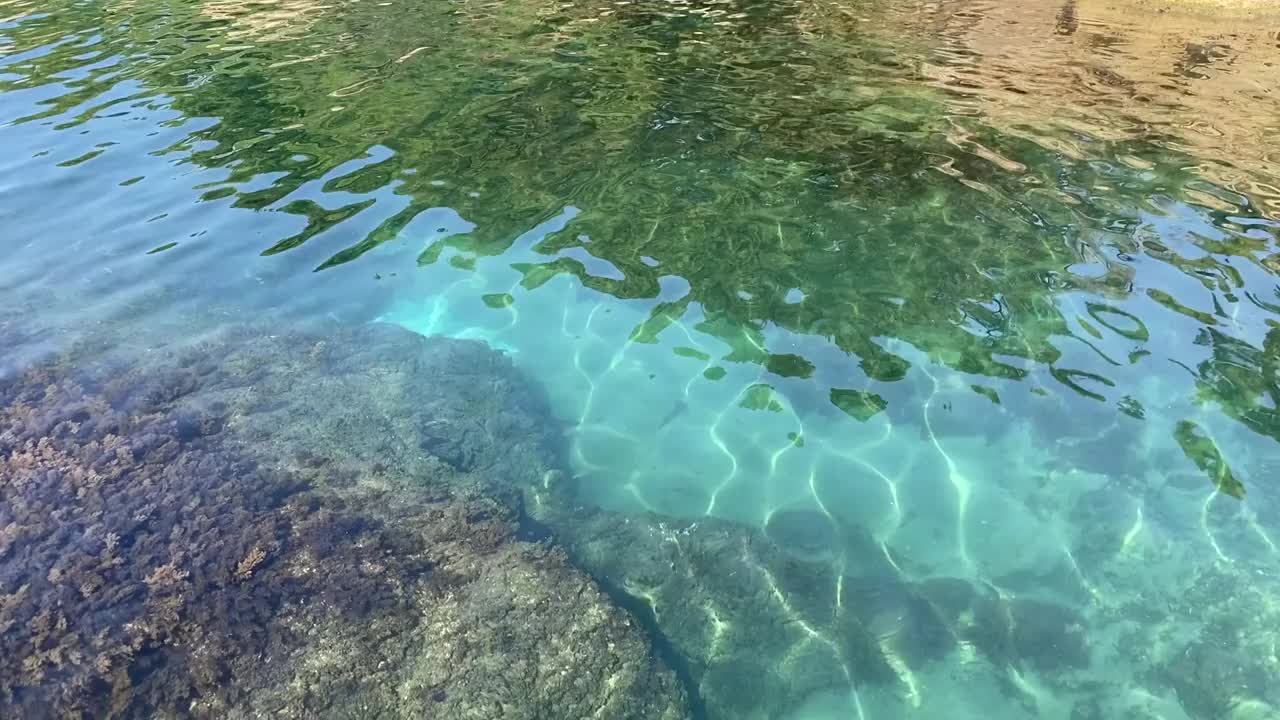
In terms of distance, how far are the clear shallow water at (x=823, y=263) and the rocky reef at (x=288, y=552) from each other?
0.90 m

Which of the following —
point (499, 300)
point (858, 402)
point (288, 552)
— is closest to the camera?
point (288, 552)

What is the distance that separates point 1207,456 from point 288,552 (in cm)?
672

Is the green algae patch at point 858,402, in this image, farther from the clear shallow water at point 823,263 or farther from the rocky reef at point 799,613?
the rocky reef at point 799,613

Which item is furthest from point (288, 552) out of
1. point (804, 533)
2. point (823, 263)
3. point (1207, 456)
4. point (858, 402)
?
point (1207, 456)

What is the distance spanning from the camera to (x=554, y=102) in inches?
493

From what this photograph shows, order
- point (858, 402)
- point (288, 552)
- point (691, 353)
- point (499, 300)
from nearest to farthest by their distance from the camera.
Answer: point (288, 552), point (858, 402), point (691, 353), point (499, 300)

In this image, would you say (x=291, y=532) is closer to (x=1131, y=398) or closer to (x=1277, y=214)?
(x=1131, y=398)

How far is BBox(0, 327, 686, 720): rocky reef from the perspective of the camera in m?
4.39

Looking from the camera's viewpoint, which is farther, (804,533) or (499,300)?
(499,300)

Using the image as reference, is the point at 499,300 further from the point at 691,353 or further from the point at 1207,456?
Answer: the point at 1207,456

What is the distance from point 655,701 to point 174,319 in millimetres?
6497

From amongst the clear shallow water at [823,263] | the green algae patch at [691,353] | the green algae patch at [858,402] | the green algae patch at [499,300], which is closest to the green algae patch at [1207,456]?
the clear shallow water at [823,263]

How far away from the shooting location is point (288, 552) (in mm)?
5207

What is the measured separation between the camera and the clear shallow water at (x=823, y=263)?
5.30 m
